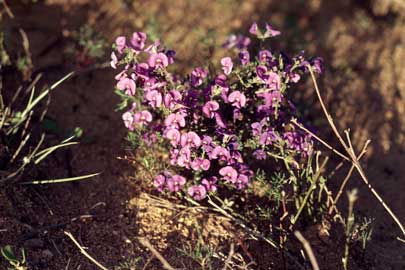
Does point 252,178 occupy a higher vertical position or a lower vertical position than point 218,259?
higher

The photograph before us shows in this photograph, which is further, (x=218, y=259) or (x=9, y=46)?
(x=9, y=46)

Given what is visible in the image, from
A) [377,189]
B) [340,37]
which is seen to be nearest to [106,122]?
[377,189]

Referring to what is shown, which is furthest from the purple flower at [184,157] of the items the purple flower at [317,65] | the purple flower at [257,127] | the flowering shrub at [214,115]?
the purple flower at [317,65]

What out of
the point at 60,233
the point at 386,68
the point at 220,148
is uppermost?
the point at 386,68

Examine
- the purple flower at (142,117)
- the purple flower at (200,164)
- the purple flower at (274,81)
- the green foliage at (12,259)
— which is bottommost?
the green foliage at (12,259)

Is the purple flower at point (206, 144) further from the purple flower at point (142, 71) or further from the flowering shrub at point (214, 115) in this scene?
the purple flower at point (142, 71)

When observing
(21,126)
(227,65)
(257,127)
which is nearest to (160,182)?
(257,127)

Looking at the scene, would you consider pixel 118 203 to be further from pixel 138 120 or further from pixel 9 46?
pixel 9 46
